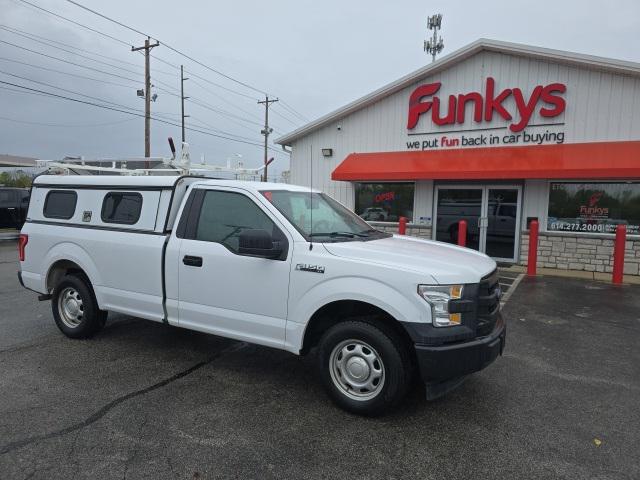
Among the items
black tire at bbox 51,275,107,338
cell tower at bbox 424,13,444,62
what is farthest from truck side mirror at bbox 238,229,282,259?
cell tower at bbox 424,13,444,62

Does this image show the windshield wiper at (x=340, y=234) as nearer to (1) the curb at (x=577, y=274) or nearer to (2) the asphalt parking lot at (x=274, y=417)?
(2) the asphalt parking lot at (x=274, y=417)

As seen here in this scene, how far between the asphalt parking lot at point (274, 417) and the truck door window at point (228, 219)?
1352 millimetres

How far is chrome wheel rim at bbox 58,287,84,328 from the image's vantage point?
540 cm

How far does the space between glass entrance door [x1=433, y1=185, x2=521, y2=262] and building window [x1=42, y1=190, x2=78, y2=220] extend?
9987 mm

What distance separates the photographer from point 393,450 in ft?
10.4

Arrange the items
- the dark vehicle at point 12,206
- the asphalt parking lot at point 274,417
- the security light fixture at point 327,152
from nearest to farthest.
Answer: the asphalt parking lot at point 274,417, the security light fixture at point 327,152, the dark vehicle at point 12,206

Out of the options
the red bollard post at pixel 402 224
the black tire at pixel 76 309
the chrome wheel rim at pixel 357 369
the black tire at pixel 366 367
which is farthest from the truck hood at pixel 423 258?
the red bollard post at pixel 402 224

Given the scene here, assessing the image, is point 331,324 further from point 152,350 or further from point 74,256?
point 74,256

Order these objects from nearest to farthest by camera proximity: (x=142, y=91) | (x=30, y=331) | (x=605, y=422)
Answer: (x=605, y=422), (x=30, y=331), (x=142, y=91)

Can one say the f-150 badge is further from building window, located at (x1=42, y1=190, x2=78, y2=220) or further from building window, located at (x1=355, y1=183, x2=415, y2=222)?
building window, located at (x1=355, y1=183, x2=415, y2=222)

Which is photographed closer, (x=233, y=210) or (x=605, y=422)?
(x=605, y=422)

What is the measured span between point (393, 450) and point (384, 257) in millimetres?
1411

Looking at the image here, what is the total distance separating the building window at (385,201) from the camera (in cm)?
1361

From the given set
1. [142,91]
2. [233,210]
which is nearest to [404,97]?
[233,210]
